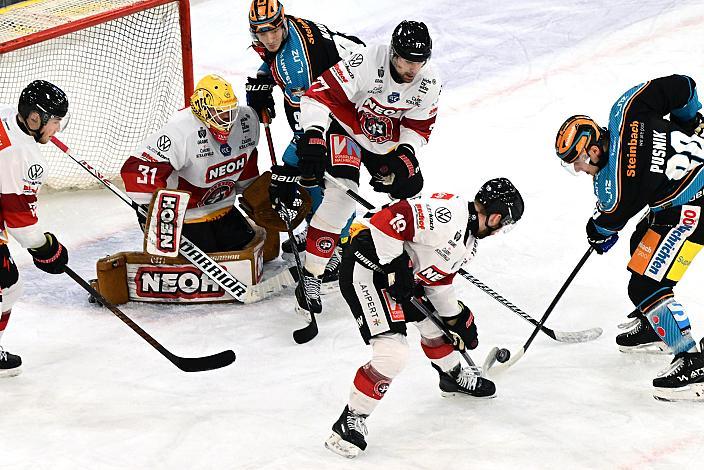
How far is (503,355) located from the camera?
3514mm

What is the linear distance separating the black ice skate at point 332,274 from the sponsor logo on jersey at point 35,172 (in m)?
1.37

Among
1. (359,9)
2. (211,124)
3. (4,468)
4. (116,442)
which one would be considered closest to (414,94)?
(211,124)

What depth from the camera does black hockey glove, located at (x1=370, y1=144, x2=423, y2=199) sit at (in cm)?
395

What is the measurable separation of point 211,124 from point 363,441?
157 cm

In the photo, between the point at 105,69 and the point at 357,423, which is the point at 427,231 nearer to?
the point at 357,423

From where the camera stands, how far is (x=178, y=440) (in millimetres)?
3201

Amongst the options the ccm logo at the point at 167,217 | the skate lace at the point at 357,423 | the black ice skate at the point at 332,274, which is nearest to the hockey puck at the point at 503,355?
the skate lace at the point at 357,423

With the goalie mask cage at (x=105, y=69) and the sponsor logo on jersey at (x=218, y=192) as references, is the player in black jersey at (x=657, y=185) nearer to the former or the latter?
the sponsor logo on jersey at (x=218, y=192)

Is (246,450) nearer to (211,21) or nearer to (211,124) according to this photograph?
(211,124)

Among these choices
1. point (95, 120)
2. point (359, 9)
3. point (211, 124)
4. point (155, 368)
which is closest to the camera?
point (155, 368)

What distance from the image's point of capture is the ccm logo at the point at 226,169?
13.6ft

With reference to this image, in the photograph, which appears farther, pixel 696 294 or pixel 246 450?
pixel 696 294

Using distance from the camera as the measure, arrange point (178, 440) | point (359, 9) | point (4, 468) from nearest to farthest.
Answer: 1. point (4, 468)
2. point (178, 440)
3. point (359, 9)

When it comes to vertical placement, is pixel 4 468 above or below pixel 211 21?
below
